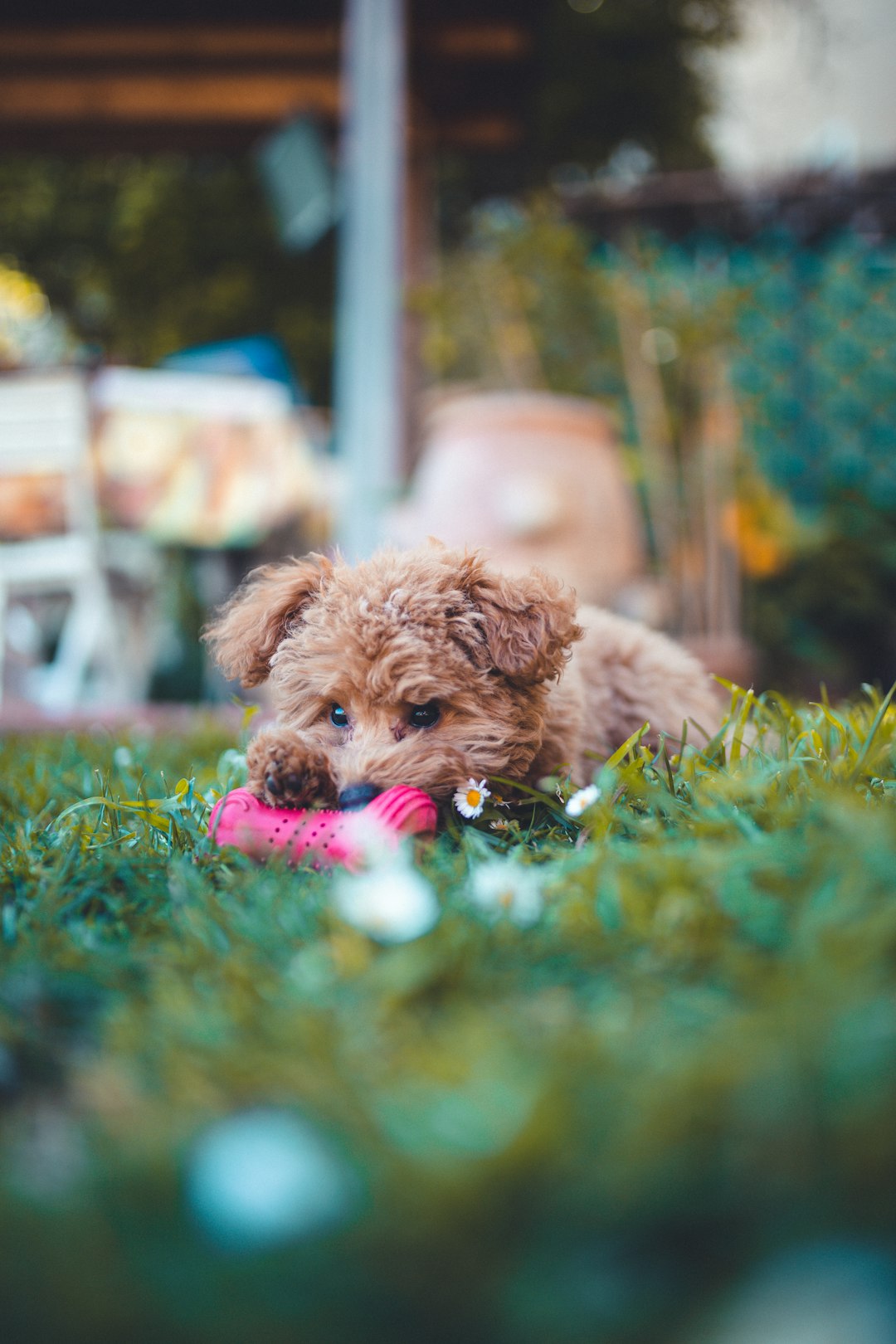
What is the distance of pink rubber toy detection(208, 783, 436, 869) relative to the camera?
1.34 metres

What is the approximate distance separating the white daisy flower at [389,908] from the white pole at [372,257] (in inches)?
141

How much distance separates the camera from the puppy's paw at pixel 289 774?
4.90 feet

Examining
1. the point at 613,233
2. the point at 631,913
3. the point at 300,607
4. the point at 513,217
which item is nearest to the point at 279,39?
→ the point at 513,217

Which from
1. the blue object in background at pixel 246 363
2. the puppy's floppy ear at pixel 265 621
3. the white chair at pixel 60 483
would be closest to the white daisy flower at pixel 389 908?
the puppy's floppy ear at pixel 265 621

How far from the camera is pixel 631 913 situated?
1.07 metres

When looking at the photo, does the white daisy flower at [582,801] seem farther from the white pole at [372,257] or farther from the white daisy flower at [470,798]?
the white pole at [372,257]

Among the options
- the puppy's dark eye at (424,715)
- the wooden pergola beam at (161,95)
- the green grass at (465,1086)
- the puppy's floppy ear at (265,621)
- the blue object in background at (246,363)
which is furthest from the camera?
the blue object in background at (246,363)

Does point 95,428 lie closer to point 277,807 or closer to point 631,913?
point 277,807

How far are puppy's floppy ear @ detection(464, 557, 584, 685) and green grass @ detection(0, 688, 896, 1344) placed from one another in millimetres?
341

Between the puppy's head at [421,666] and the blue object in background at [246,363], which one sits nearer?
the puppy's head at [421,666]

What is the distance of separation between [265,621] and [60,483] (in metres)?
3.54

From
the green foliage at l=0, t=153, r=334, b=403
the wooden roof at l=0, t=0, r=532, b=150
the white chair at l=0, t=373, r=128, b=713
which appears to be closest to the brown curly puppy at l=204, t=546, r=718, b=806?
the white chair at l=0, t=373, r=128, b=713

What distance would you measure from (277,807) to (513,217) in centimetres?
542

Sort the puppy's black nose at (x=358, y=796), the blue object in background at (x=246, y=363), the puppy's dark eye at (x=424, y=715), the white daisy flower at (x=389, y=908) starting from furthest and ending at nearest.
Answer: the blue object in background at (x=246, y=363)
the puppy's dark eye at (x=424, y=715)
the puppy's black nose at (x=358, y=796)
the white daisy flower at (x=389, y=908)
